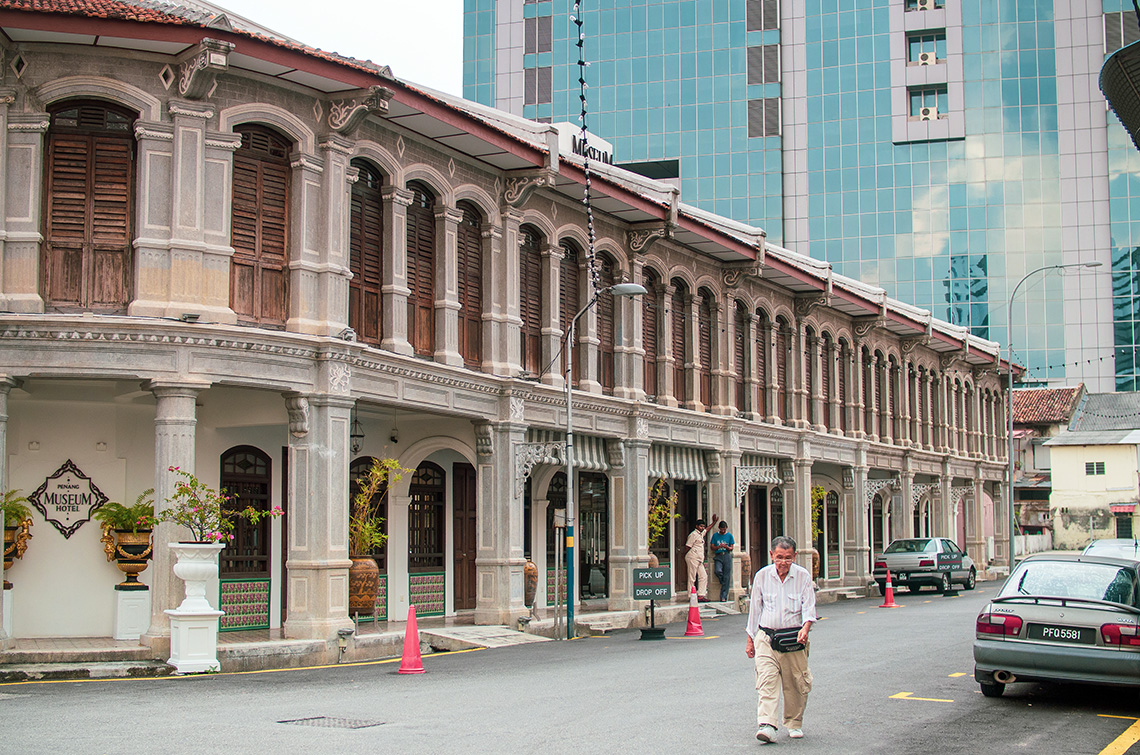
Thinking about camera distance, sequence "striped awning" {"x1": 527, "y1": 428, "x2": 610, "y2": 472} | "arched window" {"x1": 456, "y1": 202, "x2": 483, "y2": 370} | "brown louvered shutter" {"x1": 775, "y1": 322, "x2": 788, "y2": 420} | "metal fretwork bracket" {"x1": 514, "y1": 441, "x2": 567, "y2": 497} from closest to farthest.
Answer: "arched window" {"x1": 456, "y1": 202, "x2": 483, "y2": 370}, "metal fretwork bracket" {"x1": 514, "y1": 441, "x2": 567, "y2": 497}, "striped awning" {"x1": 527, "y1": 428, "x2": 610, "y2": 472}, "brown louvered shutter" {"x1": 775, "y1": 322, "x2": 788, "y2": 420}

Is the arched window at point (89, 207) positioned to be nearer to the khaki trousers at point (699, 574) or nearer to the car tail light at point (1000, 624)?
the car tail light at point (1000, 624)

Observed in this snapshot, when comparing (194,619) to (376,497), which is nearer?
(194,619)

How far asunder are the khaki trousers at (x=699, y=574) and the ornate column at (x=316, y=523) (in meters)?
12.6

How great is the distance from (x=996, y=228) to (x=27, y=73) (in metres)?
64.4

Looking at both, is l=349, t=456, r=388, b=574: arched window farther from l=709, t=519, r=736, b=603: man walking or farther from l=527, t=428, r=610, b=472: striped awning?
l=709, t=519, r=736, b=603: man walking

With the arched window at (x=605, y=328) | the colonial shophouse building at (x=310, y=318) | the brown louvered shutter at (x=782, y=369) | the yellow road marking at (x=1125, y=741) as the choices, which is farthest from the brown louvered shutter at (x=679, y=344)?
the yellow road marking at (x=1125, y=741)

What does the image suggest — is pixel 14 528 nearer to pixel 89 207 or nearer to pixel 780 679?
pixel 89 207

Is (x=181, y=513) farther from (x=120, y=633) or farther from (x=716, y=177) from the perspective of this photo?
(x=716, y=177)

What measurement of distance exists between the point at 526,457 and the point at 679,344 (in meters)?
8.25

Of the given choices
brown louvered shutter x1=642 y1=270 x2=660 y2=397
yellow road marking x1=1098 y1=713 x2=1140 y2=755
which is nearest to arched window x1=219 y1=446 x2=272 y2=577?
brown louvered shutter x1=642 y1=270 x2=660 y2=397

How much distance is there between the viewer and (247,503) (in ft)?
67.4

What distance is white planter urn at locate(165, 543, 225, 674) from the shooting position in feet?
53.7

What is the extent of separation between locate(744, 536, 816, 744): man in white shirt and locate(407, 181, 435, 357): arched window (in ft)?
37.8

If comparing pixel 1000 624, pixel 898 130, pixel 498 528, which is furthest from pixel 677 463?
pixel 898 130
